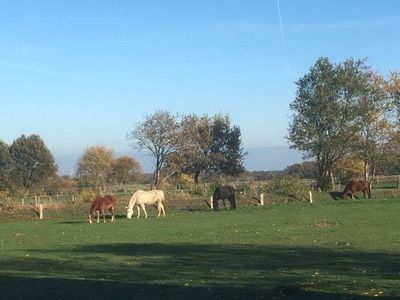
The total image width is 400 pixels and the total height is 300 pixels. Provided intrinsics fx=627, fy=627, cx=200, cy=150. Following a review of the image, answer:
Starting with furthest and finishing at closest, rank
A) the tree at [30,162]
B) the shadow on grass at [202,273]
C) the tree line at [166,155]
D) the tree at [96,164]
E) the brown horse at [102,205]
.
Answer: the tree at [96,164], the tree at [30,162], the tree line at [166,155], the brown horse at [102,205], the shadow on grass at [202,273]

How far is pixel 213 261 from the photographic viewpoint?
16.1 meters

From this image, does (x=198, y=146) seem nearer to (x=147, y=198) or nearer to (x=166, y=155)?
(x=166, y=155)

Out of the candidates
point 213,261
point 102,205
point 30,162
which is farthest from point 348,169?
point 213,261

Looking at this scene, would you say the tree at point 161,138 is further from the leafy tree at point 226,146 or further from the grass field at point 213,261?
the grass field at point 213,261

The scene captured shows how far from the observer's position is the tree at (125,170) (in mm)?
118625

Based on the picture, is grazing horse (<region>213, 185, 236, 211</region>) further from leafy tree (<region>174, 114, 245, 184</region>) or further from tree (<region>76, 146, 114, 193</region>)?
tree (<region>76, 146, 114, 193</region>)

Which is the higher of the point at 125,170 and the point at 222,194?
the point at 125,170

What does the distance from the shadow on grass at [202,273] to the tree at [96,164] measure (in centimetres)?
8722

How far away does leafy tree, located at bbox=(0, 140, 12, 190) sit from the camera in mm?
88625

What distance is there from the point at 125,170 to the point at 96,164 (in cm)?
1066

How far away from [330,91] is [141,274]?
172 ft

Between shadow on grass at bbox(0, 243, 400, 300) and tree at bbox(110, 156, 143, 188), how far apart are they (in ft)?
323

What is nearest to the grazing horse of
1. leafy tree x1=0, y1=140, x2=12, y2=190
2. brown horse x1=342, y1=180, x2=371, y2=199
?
brown horse x1=342, y1=180, x2=371, y2=199

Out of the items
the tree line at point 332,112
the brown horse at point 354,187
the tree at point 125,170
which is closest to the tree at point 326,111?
the tree line at point 332,112
